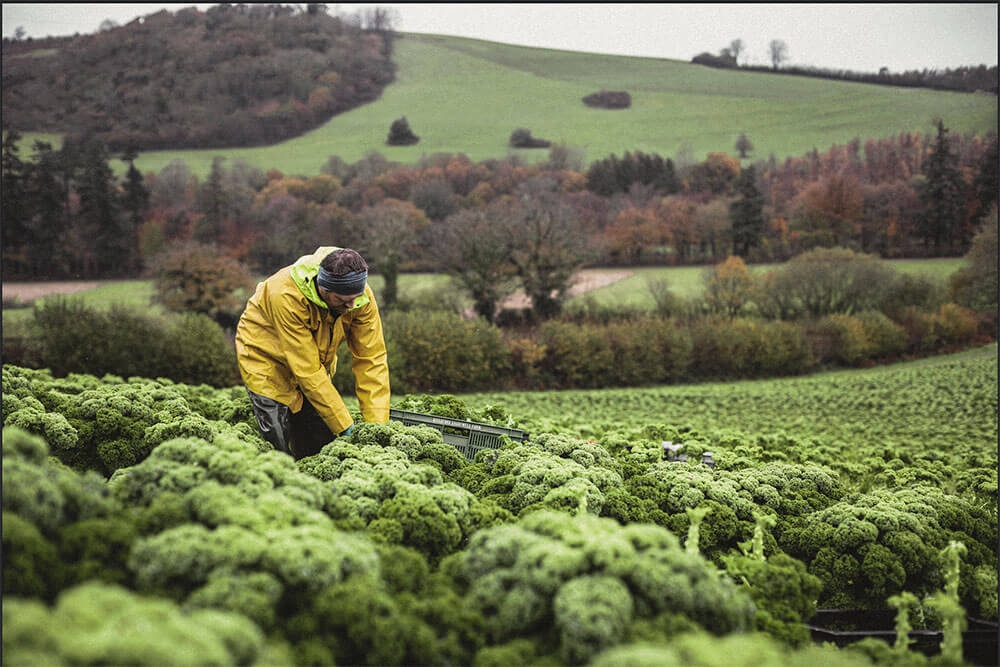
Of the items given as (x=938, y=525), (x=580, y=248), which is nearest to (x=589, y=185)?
(x=580, y=248)

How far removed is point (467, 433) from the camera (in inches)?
269

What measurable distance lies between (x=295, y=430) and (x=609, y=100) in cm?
6434

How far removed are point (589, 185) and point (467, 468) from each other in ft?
154

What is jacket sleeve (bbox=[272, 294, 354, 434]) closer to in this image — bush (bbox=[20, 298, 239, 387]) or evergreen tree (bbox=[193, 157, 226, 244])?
bush (bbox=[20, 298, 239, 387])

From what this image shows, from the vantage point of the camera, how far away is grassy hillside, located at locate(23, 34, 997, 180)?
5228cm

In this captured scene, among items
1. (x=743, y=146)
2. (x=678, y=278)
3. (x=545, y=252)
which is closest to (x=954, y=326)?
(x=678, y=278)

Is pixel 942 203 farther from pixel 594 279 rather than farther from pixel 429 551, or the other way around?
pixel 429 551

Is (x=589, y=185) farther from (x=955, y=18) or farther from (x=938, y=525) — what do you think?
(x=938, y=525)

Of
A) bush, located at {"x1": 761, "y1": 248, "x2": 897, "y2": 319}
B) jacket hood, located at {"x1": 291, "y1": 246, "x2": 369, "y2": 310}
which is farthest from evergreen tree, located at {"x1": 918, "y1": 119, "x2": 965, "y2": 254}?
jacket hood, located at {"x1": 291, "y1": 246, "x2": 369, "y2": 310}

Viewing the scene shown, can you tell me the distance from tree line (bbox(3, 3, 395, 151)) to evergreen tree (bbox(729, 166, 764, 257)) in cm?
3309

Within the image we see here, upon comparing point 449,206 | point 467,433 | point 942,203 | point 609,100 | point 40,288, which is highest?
point 609,100

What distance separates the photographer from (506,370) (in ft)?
77.6

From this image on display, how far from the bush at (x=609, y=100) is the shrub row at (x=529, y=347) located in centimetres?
4020

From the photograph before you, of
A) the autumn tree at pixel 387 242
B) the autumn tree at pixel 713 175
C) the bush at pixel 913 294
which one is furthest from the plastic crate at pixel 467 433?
the autumn tree at pixel 713 175
